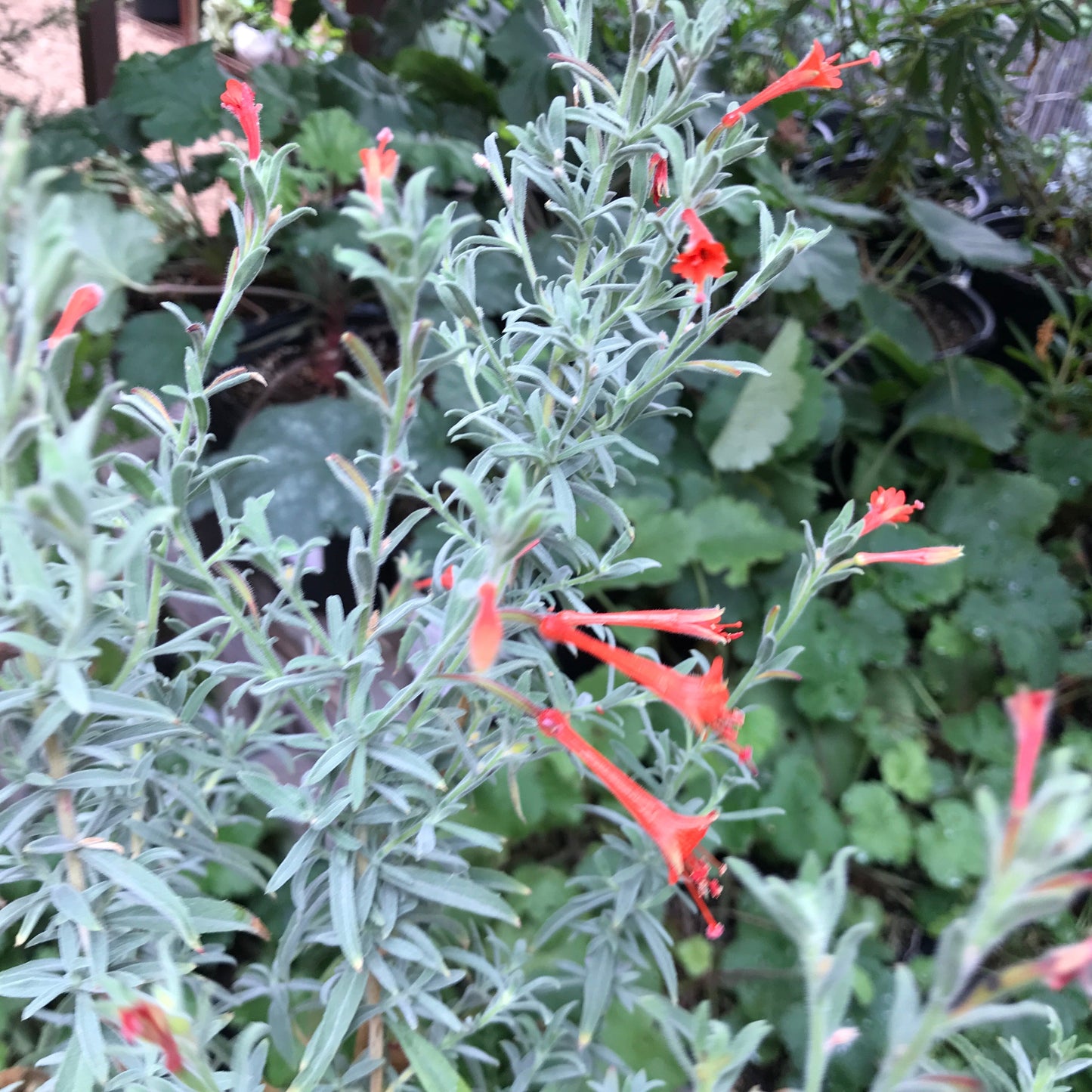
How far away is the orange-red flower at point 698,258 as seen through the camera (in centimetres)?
33

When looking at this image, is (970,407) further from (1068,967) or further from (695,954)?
(1068,967)

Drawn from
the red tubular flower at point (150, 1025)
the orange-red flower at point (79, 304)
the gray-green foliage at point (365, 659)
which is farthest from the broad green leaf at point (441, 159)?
the red tubular flower at point (150, 1025)

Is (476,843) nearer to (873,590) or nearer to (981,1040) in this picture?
(981,1040)

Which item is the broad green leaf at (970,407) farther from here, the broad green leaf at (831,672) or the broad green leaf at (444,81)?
the broad green leaf at (444,81)

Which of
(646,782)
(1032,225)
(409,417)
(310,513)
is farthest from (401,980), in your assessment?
(1032,225)

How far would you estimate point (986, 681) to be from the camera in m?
1.10

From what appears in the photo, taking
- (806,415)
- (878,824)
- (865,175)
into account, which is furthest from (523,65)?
(878,824)

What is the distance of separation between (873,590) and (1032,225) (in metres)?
0.86

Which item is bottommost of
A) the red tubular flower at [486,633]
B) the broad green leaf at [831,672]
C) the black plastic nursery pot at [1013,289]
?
the broad green leaf at [831,672]

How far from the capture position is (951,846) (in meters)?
0.90

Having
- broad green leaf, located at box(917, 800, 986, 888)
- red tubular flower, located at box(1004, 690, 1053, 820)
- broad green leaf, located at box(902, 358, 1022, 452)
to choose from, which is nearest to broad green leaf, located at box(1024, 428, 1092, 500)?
broad green leaf, located at box(902, 358, 1022, 452)

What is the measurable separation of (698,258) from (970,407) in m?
1.00

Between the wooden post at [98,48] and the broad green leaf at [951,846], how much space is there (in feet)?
5.13

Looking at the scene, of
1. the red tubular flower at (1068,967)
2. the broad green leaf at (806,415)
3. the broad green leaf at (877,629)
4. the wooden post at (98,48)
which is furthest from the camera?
the wooden post at (98,48)
